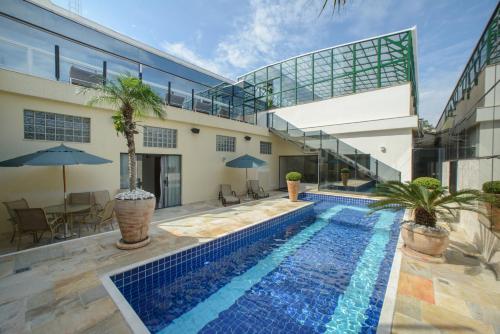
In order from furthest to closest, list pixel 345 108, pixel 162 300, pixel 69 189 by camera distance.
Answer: pixel 345 108 < pixel 69 189 < pixel 162 300

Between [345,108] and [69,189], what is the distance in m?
15.0

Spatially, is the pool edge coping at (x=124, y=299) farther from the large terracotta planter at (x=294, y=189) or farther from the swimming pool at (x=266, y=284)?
the large terracotta planter at (x=294, y=189)

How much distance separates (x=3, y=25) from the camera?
18.3ft

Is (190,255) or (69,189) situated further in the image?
(69,189)

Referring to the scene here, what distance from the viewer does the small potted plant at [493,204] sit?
13.2ft

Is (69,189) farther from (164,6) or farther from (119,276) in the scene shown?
(164,6)

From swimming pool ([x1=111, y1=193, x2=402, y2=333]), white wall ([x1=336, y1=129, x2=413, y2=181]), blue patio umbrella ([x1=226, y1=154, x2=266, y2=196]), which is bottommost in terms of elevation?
swimming pool ([x1=111, y1=193, x2=402, y2=333])

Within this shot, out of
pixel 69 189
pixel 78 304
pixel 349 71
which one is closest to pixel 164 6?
pixel 69 189

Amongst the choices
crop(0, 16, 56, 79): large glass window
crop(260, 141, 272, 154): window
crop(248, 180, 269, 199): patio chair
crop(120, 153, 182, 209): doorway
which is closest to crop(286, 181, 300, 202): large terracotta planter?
crop(248, 180, 269, 199): patio chair

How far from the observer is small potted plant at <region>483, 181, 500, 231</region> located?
4.01 meters

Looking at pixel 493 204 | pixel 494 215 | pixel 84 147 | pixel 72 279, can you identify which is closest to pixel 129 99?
pixel 84 147

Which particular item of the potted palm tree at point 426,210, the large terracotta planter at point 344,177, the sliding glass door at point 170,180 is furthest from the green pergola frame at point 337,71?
the potted palm tree at point 426,210

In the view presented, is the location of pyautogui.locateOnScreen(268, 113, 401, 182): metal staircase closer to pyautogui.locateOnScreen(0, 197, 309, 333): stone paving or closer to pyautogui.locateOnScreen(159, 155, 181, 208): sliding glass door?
pyautogui.locateOnScreen(159, 155, 181, 208): sliding glass door

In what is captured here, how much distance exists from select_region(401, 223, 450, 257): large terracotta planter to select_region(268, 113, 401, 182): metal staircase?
7.67 m
